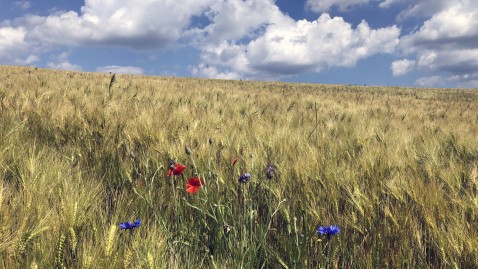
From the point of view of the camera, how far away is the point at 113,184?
2549 millimetres

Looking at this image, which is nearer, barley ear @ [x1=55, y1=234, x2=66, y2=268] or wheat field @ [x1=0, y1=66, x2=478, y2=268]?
barley ear @ [x1=55, y1=234, x2=66, y2=268]

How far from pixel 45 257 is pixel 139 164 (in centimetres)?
147

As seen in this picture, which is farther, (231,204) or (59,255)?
(231,204)

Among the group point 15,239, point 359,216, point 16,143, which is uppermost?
point 16,143

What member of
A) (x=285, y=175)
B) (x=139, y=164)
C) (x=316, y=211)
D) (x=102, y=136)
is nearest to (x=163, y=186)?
(x=139, y=164)

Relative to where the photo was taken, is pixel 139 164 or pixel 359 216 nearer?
pixel 359 216

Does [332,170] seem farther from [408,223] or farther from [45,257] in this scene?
[45,257]

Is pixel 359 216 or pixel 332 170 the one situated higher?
pixel 332 170

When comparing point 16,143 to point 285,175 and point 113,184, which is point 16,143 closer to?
point 113,184

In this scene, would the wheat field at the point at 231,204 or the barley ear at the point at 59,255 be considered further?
the wheat field at the point at 231,204

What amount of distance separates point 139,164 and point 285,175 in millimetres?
1114

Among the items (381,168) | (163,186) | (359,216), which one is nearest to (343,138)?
(381,168)

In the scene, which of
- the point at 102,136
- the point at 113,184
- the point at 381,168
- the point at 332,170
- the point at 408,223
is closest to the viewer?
the point at 408,223

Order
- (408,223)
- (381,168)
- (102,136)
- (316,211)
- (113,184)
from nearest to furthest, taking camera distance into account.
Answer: (408,223) → (316,211) → (381,168) → (113,184) → (102,136)
